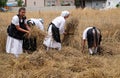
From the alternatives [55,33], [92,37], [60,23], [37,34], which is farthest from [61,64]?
[92,37]

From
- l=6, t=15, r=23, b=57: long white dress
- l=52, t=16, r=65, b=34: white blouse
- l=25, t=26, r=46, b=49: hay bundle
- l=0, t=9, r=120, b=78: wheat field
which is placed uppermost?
l=52, t=16, r=65, b=34: white blouse

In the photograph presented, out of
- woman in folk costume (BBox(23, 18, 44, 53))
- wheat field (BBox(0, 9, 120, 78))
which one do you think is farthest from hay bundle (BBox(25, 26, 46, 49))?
wheat field (BBox(0, 9, 120, 78))

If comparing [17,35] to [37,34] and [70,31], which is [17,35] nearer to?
[37,34]

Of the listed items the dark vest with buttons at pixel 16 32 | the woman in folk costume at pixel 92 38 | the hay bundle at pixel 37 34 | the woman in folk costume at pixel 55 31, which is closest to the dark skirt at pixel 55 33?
the woman in folk costume at pixel 55 31

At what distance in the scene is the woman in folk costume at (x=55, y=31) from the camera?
30.3 feet

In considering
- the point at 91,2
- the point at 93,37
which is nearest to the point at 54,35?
the point at 93,37

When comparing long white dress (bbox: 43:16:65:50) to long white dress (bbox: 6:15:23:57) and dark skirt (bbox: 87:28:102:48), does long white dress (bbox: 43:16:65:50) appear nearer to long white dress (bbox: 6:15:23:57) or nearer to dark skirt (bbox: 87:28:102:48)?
dark skirt (bbox: 87:28:102:48)

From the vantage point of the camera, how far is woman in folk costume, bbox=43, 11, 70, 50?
30.3 ft

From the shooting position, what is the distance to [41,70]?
723cm

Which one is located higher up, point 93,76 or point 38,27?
point 38,27

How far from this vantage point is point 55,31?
926 cm

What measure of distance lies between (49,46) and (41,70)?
2.19 metres

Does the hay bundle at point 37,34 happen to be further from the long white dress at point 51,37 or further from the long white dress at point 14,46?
the long white dress at point 14,46

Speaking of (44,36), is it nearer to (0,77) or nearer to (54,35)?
(54,35)
